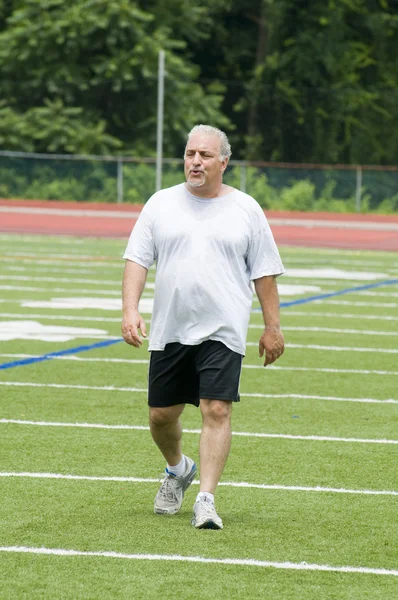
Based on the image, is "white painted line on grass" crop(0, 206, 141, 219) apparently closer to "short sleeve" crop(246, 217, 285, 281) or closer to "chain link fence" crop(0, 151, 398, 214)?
"chain link fence" crop(0, 151, 398, 214)

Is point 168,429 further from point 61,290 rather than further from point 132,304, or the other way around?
point 61,290

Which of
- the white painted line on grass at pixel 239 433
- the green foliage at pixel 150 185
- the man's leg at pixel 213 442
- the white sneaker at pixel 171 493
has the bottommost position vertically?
the green foliage at pixel 150 185

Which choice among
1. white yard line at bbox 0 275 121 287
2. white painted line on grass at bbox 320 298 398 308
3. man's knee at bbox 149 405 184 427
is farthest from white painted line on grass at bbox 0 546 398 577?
white yard line at bbox 0 275 121 287

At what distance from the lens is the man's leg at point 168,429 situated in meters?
6.55

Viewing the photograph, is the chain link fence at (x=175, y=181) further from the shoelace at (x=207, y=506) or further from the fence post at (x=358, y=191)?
the shoelace at (x=207, y=506)

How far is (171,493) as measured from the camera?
664 centimetres

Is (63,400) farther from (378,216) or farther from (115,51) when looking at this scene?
(115,51)

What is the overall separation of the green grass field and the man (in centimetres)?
48

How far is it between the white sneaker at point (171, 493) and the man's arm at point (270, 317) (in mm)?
746

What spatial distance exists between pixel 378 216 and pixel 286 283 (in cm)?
2267

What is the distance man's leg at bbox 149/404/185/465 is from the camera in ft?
21.5

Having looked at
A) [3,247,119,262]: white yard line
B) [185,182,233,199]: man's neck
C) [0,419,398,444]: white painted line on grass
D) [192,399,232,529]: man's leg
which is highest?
[185,182,233,199]: man's neck

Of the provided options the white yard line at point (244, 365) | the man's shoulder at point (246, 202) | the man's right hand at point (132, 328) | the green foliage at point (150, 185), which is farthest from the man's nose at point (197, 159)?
the green foliage at point (150, 185)

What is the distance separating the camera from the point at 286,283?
794 inches
